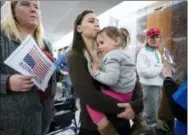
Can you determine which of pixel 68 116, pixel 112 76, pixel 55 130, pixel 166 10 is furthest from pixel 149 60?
pixel 112 76

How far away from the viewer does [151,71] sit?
2.27m

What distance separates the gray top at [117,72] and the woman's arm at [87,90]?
0.07m

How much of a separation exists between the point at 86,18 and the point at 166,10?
2.04m

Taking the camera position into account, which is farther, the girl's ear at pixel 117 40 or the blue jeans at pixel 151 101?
the blue jeans at pixel 151 101

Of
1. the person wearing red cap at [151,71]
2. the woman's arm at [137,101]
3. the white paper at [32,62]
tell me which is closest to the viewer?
the white paper at [32,62]

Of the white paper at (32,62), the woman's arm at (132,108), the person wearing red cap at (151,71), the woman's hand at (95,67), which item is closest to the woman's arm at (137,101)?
the woman's arm at (132,108)

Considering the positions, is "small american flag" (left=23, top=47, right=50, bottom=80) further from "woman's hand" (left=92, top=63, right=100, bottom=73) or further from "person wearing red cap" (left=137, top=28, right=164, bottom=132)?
"person wearing red cap" (left=137, top=28, right=164, bottom=132)

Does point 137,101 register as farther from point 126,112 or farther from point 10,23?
point 10,23

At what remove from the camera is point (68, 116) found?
2.35 metres

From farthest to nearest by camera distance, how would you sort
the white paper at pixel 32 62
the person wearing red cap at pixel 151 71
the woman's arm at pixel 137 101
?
the person wearing red cap at pixel 151 71, the woman's arm at pixel 137 101, the white paper at pixel 32 62

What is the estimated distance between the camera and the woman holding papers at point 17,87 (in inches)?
36.5

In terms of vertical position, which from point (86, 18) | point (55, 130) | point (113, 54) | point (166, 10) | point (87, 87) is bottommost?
point (55, 130)

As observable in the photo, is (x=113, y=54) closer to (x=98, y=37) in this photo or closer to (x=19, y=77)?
(x=98, y=37)

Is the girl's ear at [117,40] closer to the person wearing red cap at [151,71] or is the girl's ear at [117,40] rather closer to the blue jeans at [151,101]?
the person wearing red cap at [151,71]
